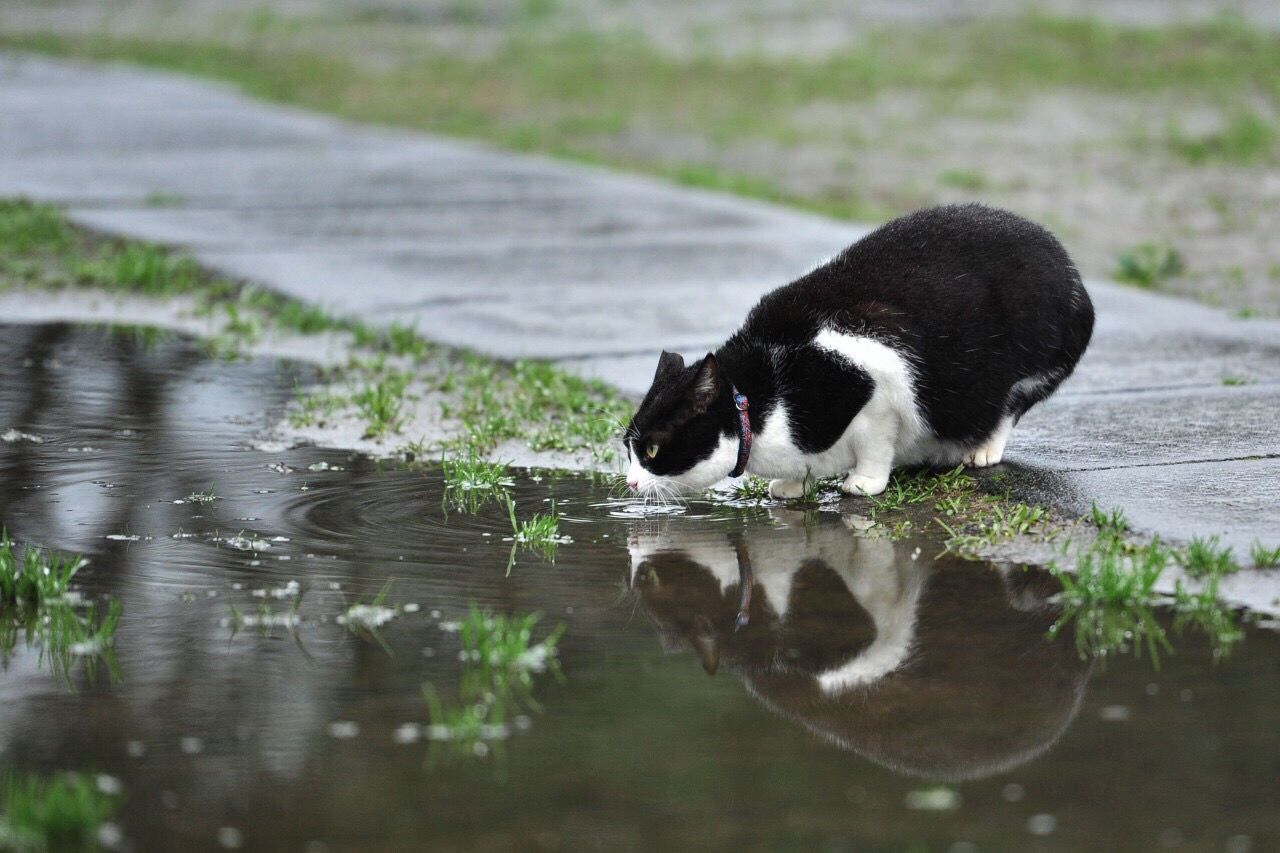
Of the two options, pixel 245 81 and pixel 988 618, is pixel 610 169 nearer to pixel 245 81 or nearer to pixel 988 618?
pixel 245 81

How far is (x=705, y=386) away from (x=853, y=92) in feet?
41.6

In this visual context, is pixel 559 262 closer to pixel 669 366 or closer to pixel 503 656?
pixel 669 366

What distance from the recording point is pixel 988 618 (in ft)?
13.6

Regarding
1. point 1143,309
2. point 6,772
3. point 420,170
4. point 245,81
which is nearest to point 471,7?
point 245,81

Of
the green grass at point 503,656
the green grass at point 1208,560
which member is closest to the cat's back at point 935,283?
the green grass at point 1208,560

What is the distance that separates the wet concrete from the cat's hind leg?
0.12 m

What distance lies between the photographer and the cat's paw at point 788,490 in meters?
5.36

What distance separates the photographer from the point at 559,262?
928 centimetres

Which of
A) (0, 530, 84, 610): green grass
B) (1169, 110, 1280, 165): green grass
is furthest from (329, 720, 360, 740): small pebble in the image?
(1169, 110, 1280, 165): green grass

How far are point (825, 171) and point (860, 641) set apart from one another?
30.3ft

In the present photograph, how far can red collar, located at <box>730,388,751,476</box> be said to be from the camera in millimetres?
5098

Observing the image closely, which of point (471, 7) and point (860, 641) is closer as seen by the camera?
Result: point (860, 641)

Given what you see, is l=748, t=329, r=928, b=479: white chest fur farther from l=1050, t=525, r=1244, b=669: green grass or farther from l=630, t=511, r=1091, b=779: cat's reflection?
l=1050, t=525, r=1244, b=669: green grass

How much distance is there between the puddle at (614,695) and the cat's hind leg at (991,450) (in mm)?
674
